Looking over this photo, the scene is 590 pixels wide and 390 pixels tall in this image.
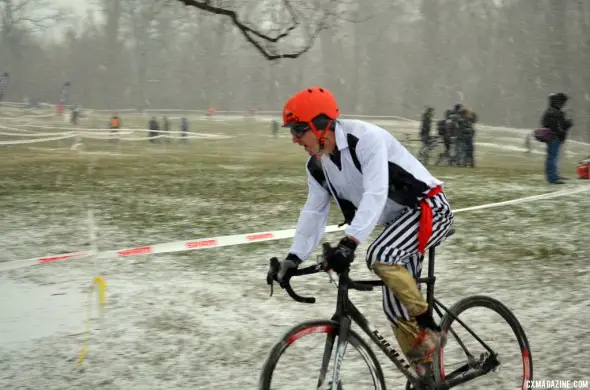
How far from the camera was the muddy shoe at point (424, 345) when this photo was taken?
13.8 feet

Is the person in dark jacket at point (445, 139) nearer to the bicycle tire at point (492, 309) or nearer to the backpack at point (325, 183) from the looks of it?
the bicycle tire at point (492, 309)

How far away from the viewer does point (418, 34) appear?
224 feet

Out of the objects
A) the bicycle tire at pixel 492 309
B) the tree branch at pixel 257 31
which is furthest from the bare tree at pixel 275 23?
the bicycle tire at pixel 492 309

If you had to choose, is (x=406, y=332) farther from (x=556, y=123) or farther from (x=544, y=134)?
(x=556, y=123)

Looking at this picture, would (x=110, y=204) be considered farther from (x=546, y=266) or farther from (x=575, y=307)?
(x=575, y=307)

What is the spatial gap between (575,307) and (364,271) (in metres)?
2.65

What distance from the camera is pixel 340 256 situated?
366cm

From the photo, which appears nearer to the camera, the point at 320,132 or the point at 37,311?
the point at 320,132

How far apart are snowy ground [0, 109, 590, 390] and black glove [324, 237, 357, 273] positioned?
58cm

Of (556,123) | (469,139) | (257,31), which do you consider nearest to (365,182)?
(257,31)

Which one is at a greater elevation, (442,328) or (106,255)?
(442,328)

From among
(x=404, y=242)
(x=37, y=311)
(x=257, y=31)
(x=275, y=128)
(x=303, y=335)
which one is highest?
(x=257, y=31)

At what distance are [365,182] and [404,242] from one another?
0.45 meters

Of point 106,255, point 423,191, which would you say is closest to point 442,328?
point 423,191
